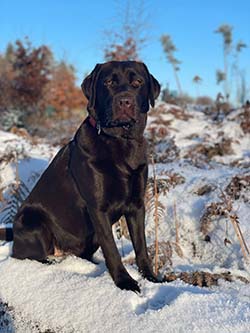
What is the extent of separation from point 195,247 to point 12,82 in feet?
40.7

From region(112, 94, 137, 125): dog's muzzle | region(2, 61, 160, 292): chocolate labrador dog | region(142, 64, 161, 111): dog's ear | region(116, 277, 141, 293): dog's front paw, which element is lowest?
region(116, 277, 141, 293): dog's front paw

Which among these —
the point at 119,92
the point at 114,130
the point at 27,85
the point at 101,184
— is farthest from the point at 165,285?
the point at 27,85

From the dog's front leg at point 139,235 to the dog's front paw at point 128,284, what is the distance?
324mm

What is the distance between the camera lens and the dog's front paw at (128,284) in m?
2.62

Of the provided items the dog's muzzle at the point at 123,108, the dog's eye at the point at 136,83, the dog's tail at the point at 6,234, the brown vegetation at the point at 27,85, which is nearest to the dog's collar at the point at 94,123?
the dog's muzzle at the point at 123,108

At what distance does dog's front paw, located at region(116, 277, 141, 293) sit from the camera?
2.62 meters

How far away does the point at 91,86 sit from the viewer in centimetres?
310

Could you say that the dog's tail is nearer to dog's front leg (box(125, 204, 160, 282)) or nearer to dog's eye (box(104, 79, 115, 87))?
dog's front leg (box(125, 204, 160, 282))

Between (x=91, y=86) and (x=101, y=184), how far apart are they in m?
0.71

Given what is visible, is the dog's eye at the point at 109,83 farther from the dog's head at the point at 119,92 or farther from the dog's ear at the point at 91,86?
the dog's ear at the point at 91,86

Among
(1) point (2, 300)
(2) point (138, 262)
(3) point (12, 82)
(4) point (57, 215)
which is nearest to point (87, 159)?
(4) point (57, 215)

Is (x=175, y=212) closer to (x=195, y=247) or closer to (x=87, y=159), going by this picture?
(x=195, y=247)

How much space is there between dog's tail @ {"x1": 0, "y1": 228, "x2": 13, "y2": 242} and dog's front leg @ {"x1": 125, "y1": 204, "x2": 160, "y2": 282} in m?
1.05

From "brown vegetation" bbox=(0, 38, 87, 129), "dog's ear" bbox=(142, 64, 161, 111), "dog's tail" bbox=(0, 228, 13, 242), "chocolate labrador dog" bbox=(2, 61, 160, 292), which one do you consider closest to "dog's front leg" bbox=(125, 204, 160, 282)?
"chocolate labrador dog" bbox=(2, 61, 160, 292)
